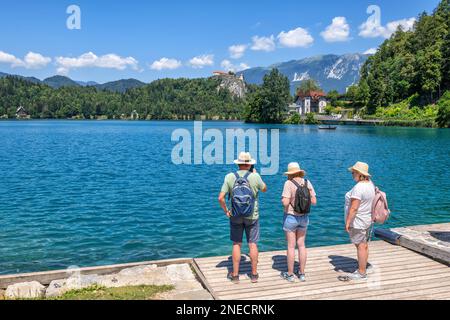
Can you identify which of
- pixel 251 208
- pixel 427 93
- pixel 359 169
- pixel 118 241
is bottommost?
pixel 118 241

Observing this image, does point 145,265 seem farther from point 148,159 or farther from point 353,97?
point 353,97

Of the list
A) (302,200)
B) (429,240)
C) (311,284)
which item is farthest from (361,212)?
(429,240)

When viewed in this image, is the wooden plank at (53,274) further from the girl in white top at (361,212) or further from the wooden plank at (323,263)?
the girl in white top at (361,212)

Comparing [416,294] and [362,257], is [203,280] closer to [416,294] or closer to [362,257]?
[362,257]

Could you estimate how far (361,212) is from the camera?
8.36 m

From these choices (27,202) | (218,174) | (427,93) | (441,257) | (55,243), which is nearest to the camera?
(441,257)

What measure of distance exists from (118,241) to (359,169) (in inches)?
417

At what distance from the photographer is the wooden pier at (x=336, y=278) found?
7695 millimetres

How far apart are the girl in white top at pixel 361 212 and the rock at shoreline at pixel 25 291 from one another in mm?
6798

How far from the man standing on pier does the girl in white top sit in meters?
1.96

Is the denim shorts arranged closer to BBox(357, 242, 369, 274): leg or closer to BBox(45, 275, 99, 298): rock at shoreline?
BBox(357, 242, 369, 274): leg

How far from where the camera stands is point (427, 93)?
128125 millimetres

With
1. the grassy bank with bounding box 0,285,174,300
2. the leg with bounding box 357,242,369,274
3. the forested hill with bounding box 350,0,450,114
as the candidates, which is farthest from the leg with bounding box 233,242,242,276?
the forested hill with bounding box 350,0,450,114
